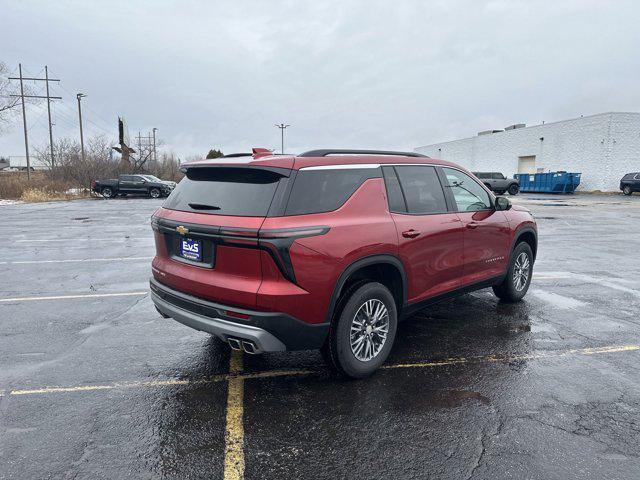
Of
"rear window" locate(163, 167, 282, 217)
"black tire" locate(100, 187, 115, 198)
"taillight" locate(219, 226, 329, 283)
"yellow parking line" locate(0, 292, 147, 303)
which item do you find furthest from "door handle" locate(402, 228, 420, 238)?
Answer: "black tire" locate(100, 187, 115, 198)

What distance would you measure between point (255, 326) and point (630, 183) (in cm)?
3779

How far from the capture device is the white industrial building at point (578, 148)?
35562 millimetres

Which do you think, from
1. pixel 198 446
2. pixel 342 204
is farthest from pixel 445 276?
pixel 198 446

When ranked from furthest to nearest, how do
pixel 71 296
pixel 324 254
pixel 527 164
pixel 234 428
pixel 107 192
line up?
pixel 527 164 < pixel 107 192 < pixel 71 296 < pixel 324 254 < pixel 234 428

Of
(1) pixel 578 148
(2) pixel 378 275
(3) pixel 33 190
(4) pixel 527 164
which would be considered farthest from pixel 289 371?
(4) pixel 527 164

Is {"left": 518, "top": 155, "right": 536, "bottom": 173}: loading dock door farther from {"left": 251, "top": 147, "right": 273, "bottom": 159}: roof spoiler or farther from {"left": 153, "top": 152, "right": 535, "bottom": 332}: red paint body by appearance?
{"left": 251, "top": 147, "right": 273, "bottom": 159}: roof spoiler

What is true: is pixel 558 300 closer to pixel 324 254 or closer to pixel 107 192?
pixel 324 254

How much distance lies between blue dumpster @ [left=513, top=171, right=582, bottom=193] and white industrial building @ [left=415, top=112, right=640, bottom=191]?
1.95 metres

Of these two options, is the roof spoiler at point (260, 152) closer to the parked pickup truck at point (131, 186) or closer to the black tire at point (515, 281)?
the black tire at point (515, 281)

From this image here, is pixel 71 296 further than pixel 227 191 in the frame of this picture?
Yes

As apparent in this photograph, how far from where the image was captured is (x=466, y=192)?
511cm

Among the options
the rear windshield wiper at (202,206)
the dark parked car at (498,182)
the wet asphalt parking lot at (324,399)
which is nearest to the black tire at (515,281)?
the wet asphalt parking lot at (324,399)

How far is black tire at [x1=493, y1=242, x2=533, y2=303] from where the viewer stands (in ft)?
19.0

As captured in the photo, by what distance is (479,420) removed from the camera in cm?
326
